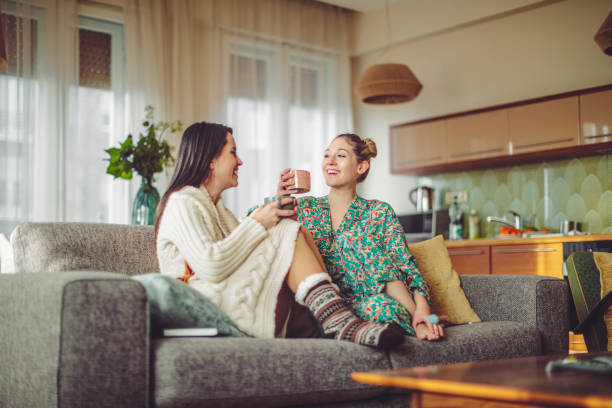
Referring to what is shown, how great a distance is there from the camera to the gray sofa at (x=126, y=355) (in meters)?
1.45

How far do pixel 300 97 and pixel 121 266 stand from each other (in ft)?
12.6

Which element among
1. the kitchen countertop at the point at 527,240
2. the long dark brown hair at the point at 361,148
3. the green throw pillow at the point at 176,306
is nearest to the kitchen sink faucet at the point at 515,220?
the kitchen countertop at the point at 527,240

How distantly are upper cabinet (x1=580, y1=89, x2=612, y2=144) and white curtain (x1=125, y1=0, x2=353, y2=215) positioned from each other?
7.40ft

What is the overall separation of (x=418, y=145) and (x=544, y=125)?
1.10 meters

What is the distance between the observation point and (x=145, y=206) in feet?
11.2

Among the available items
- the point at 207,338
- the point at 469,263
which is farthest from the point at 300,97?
the point at 207,338

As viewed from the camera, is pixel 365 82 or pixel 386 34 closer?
pixel 365 82

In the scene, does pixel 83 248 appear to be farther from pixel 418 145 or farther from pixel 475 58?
pixel 475 58

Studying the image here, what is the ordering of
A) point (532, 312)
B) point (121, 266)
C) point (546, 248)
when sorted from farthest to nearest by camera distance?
point (546, 248) < point (532, 312) < point (121, 266)

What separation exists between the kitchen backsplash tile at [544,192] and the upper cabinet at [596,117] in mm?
303

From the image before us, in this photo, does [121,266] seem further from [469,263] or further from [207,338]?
[469,263]

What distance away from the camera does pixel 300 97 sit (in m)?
5.80

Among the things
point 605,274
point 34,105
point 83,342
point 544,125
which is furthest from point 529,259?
point 83,342

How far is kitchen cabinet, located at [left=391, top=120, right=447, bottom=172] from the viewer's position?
529 cm
